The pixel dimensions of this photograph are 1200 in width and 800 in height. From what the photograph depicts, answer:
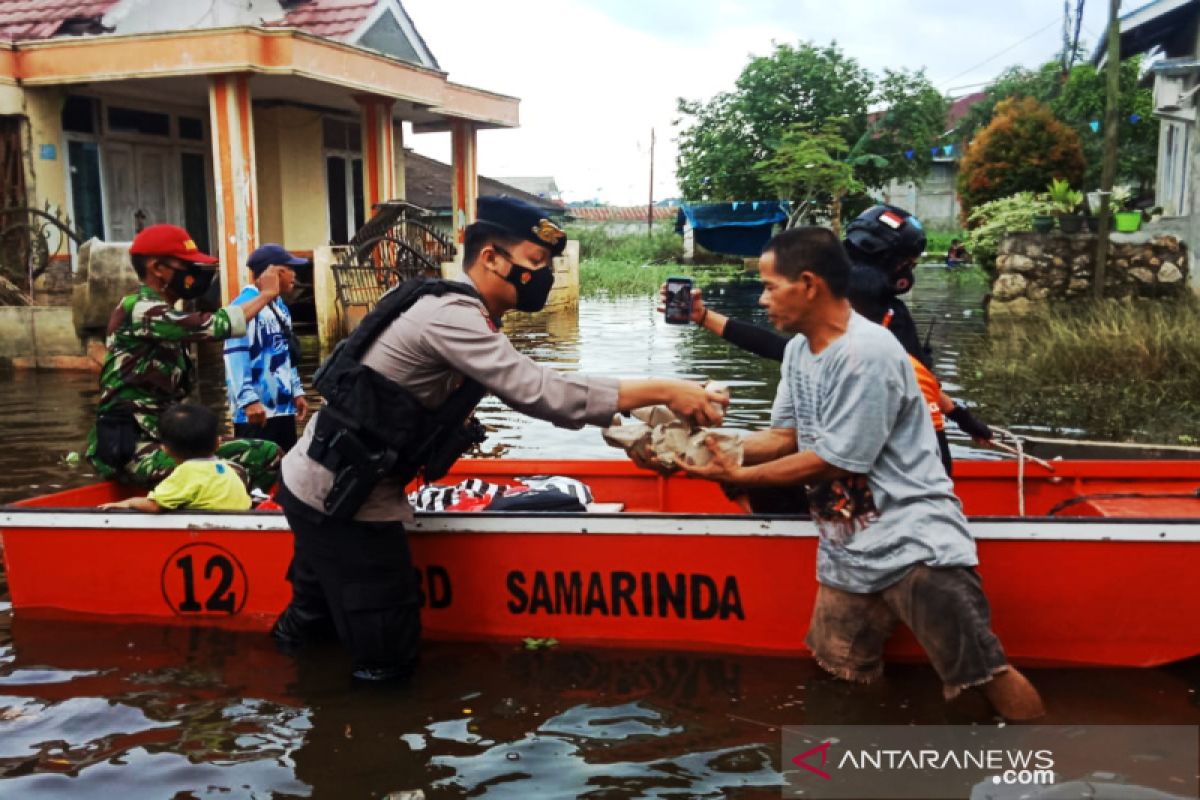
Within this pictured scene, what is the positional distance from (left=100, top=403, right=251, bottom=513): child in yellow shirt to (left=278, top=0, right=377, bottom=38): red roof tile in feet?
45.8

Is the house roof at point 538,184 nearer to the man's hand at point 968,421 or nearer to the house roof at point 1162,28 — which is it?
the house roof at point 1162,28

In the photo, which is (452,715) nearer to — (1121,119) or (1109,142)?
(1109,142)

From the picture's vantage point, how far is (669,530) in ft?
14.9

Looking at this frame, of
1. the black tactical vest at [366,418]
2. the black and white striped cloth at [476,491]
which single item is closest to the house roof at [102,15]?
the black and white striped cloth at [476,491]

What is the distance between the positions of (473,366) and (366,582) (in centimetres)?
99

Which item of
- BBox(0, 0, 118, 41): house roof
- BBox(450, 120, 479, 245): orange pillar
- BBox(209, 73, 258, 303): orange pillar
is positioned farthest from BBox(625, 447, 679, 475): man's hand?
BBox(450, 120, 479, 245): orange pillar

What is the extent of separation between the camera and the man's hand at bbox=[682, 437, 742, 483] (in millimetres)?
3873

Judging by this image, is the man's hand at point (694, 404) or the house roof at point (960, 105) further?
the house roof at point (960, 105)

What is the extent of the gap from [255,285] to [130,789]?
3.10 m

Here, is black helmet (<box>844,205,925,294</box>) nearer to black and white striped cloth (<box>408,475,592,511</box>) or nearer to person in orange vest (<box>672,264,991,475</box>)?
person in orange vest (<box>672,264,991,475</box>)

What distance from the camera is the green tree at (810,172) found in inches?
1309

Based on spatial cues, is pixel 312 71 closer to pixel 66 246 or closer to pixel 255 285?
pixel 66 246

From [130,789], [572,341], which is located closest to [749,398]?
[572,341]

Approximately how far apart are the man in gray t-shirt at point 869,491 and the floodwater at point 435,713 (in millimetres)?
613
